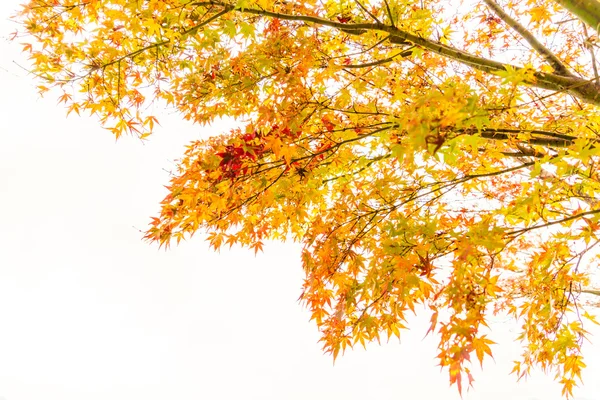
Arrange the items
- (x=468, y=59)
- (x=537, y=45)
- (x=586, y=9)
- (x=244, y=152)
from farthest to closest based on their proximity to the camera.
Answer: (x=537, y=45)
(x=468, y=59)
(x=244, y=152)
(x=586, y=9)

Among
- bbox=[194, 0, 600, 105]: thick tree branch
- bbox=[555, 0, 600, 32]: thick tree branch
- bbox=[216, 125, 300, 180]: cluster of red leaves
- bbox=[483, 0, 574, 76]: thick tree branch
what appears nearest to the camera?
bbox=[555, 0, 600, 32]: thick tree branch

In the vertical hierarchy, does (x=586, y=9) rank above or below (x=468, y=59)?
below

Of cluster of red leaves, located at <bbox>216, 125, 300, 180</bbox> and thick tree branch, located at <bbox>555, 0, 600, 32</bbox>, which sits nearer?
thick tree branch, located at <bbox>555, 0, 600, 32</bbox>

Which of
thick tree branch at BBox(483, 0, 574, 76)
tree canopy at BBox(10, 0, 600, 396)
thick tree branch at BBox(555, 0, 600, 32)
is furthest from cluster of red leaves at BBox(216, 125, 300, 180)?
thick tree branch at BBox(483, 0, 574, 76)

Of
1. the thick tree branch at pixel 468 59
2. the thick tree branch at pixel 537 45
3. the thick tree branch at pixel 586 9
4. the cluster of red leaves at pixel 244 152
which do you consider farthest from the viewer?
the thick tree branch at pixel 537 45

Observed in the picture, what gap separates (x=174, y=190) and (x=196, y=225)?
0.94 feet

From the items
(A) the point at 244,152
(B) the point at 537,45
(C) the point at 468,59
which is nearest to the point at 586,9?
(C) the point at 468,59

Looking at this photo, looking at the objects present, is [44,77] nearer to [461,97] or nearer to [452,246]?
[461,97]

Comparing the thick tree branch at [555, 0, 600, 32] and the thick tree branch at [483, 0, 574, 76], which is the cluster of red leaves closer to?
the thick tree branch at [555, 0, 600, 32]

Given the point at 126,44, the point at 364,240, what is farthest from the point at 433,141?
the point at 126,44

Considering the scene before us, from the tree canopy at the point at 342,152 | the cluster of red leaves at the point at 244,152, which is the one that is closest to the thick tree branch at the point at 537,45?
the tree canopy at the point at 342,152

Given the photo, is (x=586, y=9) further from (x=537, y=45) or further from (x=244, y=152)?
(x=244, y=152)

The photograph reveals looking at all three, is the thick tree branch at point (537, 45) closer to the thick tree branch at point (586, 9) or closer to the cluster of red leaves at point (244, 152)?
the thick tree branch at point (586, 9)

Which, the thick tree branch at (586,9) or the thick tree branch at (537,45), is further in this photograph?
the thick tree branch at (537,45)
